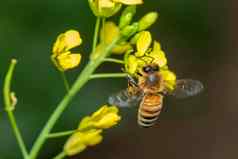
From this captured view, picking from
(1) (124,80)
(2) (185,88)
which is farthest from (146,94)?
(1) (124,80)

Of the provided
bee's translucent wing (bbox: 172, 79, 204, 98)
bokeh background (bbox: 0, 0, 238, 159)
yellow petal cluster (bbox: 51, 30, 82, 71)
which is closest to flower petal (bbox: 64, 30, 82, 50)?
yellow petal cluster (bbox: 51, 30, 82, 71)

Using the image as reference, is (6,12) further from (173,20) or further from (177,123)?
(177,123)

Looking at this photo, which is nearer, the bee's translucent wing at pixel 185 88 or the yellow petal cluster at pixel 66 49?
the yellow petal cluster at pixel 66 49

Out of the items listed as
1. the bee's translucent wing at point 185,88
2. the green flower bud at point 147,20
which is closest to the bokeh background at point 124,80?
the bee's translucent wing at point 185,88

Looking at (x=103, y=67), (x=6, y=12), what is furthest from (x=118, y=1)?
(x=103, y=67)

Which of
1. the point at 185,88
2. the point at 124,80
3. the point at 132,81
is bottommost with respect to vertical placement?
the point at 124,80

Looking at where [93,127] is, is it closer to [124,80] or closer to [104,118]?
[104,118]

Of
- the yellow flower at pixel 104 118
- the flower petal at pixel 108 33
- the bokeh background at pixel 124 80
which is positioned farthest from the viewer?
the bokeh background at pixel 124 80

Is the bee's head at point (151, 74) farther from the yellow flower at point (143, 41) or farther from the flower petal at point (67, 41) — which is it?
the flower petal at point (67, 41)
